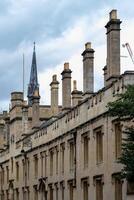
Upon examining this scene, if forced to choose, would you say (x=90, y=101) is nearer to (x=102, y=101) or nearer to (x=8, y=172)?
(x=102, y=101)

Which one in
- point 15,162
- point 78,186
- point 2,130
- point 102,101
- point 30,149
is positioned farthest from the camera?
point 2,130

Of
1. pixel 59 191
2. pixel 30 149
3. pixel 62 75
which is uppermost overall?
pixel 62 75

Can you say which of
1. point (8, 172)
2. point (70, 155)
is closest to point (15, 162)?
point (8, 172)

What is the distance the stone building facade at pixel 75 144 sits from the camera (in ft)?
127

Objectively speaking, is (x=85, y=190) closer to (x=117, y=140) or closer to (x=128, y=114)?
(x=117, y=140)

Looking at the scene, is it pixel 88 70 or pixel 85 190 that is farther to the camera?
pixel 88 70

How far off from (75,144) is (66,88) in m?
6.44

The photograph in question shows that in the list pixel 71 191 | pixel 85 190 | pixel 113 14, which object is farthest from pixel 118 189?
pixel 71 191

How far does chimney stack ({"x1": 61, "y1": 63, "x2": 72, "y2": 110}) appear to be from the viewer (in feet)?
169

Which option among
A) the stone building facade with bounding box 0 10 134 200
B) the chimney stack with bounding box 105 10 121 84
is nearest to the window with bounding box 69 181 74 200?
the stone building facade with bounding box 0 10 134 200

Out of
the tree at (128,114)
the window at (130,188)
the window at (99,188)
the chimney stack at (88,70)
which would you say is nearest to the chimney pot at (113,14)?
the chimney stack at (88,70)

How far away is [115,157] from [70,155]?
10672 mm

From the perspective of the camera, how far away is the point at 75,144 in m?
46.8

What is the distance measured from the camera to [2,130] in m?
88.2
